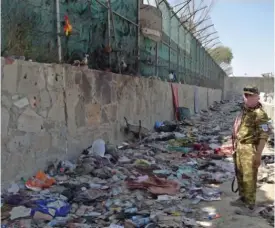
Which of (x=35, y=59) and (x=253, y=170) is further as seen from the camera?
(x=35, y=59)

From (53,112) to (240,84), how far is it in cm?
4905

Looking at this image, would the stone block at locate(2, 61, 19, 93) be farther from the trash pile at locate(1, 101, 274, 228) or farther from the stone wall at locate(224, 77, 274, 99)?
the stone wall at locate(224, 77, 274, 99)

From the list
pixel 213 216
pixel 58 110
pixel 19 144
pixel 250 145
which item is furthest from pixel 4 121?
pixel 250 145

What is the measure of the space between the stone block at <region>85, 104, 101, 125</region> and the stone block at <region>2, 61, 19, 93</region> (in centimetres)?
197

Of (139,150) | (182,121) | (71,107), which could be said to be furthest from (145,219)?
(182,121)

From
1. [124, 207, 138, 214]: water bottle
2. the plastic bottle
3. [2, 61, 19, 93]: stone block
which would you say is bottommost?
the plastic bottle

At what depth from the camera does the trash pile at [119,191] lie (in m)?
3.57

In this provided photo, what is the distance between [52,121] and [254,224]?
2.98 m

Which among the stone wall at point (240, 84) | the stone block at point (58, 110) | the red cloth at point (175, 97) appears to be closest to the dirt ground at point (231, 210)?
the stone block at point (58, 110)

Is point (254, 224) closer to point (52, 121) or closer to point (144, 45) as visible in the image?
point (52, 121)

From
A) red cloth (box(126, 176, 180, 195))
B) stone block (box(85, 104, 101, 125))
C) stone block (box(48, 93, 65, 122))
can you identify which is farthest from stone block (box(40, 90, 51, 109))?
red cloth (box(126, 176, 180, 195))

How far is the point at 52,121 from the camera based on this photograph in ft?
16.7

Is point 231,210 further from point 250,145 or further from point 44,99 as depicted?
point 44,99

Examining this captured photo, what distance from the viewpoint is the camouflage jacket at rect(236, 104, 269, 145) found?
402 cm
